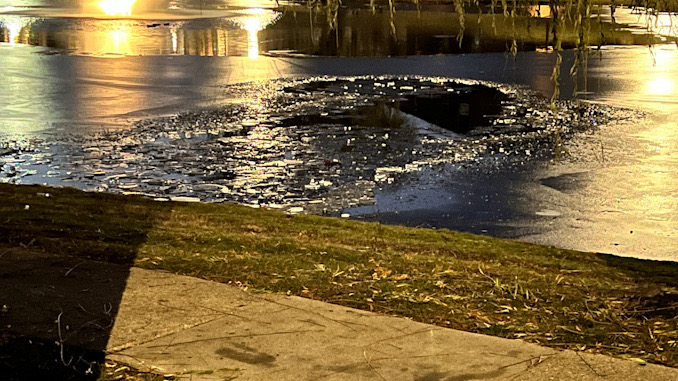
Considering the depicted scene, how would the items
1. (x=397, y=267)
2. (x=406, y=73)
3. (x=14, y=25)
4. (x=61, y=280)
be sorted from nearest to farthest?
(x=61, y=280) < (x=397, y=267) < (x=406, y=73) < (x=14, y=25)

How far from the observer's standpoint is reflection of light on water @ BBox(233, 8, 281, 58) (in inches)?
843

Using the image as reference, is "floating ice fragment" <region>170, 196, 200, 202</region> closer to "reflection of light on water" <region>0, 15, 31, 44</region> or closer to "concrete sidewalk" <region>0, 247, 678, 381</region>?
"concrete sidewalk" <region>0, 247, 678, 381</region>

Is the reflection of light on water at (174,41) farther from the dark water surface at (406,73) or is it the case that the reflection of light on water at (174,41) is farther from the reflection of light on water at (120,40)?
the reflection of light on water at (120,40)

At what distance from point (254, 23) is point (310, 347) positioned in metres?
24.2

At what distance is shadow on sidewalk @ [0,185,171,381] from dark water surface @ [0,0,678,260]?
5.71 feet

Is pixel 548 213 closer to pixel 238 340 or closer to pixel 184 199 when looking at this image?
pixel 184 199

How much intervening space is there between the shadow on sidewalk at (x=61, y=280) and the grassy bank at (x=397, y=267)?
0.03 metres

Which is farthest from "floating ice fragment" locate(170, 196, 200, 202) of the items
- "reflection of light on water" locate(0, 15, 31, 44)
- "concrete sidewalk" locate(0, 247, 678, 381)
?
"reflection of light on water" locate(0, 15, 31, 44)

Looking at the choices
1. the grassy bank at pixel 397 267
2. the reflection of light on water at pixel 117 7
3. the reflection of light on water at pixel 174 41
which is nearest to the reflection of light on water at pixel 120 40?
the reflection of light on water at pixel 174 41

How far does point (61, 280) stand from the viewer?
492cm

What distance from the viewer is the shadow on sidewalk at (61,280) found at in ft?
12.7

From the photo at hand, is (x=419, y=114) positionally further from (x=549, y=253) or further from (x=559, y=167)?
(x=549, y=253)

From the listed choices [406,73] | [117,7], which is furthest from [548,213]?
[117,7]

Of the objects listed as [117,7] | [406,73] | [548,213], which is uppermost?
[117,7]
